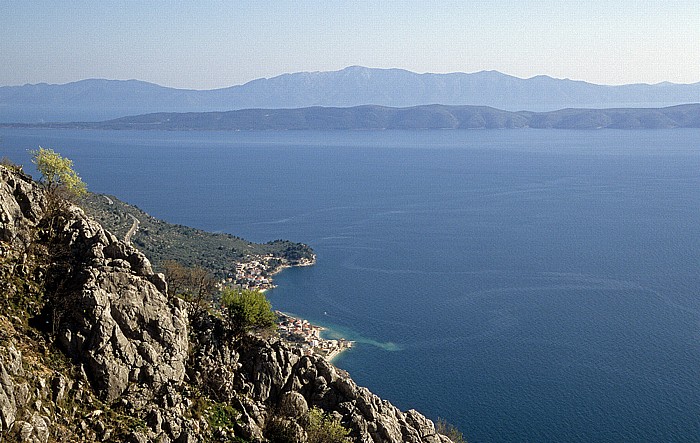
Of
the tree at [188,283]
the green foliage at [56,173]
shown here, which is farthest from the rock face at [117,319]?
the green foliage at [56,173]

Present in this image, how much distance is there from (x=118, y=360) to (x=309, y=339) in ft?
167

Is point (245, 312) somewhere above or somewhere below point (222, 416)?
above

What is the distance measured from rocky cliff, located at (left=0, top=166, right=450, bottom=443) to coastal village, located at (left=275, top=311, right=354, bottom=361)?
136ft

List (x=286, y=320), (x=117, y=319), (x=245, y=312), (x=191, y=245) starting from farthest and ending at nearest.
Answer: (x=191, y=245)
(x=286, y=320)
(x=245, y=312)
(x=117, y=319)

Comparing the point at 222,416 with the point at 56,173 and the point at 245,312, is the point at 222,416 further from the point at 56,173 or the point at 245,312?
the point at 56,173

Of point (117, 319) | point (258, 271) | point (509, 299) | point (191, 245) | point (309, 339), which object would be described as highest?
point (117, 319)

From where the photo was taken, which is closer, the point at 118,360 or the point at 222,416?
the point at 118,360

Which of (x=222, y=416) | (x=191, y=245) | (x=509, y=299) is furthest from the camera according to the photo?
(x=191, y=245)

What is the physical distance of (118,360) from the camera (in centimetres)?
2389

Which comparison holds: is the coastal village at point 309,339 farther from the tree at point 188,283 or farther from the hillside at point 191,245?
the tree at point 188,283

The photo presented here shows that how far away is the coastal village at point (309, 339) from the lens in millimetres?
71894

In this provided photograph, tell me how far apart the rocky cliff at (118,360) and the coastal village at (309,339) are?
41313 mm

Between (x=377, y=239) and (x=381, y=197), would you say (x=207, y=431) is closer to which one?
(x=377, y=239)

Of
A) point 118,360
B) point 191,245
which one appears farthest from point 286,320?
point 118,360
